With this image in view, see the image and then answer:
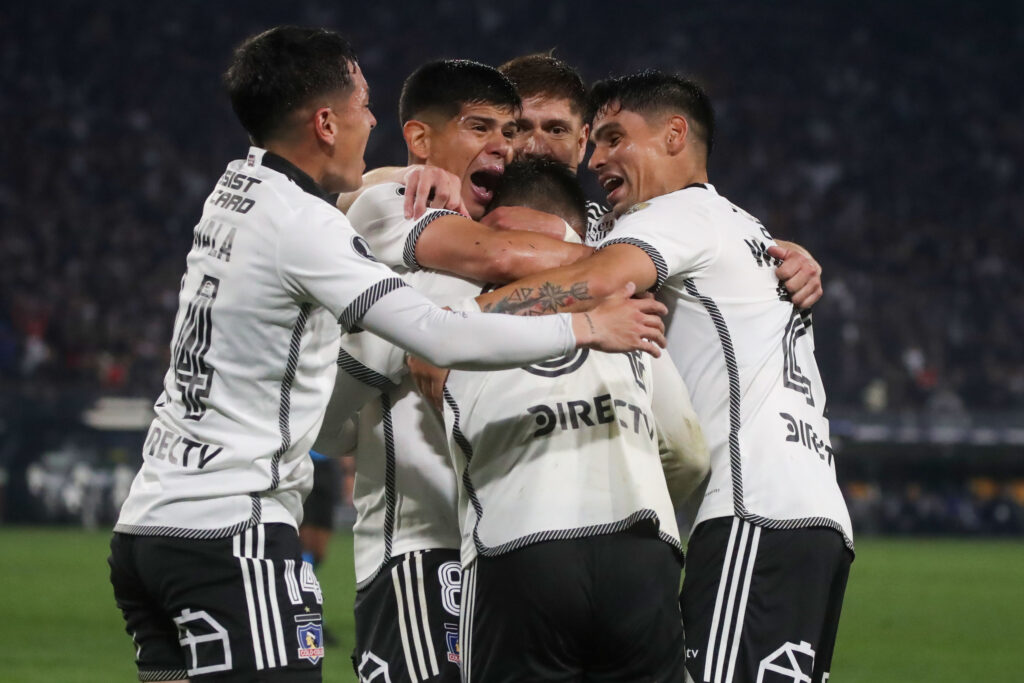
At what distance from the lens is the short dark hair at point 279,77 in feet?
11.0

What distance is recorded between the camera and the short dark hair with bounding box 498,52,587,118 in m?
4.82

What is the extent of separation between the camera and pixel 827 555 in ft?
11.9

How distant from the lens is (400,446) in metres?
3.80

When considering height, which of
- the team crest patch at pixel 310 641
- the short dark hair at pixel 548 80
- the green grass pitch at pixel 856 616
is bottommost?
the green grass pitch at pixel 856 616

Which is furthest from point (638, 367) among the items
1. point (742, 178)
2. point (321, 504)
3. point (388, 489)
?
point (742, 178)

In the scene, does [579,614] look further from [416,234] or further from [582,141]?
[582,141]

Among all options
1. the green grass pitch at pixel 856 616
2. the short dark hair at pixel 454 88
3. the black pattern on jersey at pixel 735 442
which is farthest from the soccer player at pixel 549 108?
the green grass pitch at pixel 856 616

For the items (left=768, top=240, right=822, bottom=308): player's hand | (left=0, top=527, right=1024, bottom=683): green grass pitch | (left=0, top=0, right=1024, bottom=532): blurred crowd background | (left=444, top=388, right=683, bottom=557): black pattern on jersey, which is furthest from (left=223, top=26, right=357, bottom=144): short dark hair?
(left=0, top=0, right=1024, bottom=532): blurred crowd background

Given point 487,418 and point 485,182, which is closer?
point 487,418

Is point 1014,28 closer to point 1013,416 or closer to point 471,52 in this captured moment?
point 471,52

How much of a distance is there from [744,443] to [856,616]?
8148mm

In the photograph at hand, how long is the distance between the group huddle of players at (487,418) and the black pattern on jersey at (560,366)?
1 centimetres

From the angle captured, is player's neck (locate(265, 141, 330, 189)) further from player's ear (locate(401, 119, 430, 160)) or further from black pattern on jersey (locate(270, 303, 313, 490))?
player's ear (locate(401, 119, 430, 160))

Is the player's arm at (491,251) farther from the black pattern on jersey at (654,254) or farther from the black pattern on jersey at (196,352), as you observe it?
the black pattern on jersey at (196,352)
